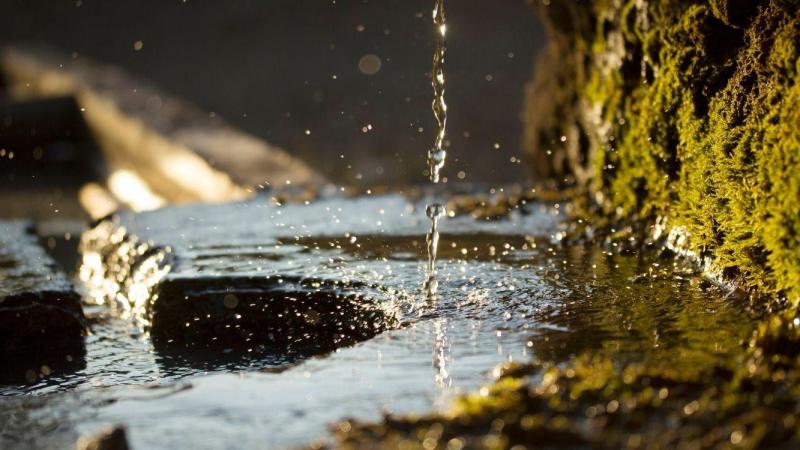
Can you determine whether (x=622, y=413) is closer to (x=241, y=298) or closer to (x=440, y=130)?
(x=241, y=298)

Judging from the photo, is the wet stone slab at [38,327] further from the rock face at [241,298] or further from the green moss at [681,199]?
the green moss at [681,199]

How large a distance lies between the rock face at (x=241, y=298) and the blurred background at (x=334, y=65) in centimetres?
423

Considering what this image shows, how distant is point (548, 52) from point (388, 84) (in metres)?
6.08

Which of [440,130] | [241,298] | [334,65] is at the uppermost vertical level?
[334,65]

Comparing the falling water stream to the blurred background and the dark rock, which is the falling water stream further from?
the blurred background

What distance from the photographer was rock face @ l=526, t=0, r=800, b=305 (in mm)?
3031

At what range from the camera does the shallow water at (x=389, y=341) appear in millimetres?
2443

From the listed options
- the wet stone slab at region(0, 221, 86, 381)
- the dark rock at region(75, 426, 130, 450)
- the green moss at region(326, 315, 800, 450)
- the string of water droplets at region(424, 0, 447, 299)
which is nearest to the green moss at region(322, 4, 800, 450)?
the green moss at region(326, 315, 800, 450)

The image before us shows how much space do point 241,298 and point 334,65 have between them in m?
11.4

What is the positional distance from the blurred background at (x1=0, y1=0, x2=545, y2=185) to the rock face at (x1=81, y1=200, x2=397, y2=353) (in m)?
4.23

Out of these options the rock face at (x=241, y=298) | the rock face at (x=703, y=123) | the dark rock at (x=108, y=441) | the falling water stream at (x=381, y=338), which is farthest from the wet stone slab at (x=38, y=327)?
the rock face at (x=703, y=123)

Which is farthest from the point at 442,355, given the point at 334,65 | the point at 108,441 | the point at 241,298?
the point at 334,65

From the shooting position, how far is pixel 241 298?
394cm

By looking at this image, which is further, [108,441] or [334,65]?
[334,65]
